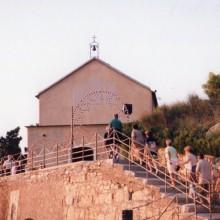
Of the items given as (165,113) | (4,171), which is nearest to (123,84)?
(165,113)

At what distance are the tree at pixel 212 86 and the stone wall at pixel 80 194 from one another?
51.3 feet

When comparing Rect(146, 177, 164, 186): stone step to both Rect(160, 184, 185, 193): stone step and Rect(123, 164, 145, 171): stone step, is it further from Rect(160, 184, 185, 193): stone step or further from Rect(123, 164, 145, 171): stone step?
Rect(123, 164, 145, 171): stone step

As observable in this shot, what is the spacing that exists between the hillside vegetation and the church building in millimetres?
2081

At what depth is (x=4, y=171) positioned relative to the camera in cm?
3022

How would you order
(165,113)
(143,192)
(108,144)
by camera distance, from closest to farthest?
(143,192), (108,144), (165,113)

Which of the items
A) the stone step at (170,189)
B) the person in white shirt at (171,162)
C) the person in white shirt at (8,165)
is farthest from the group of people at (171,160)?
the person in white shirt at (8,165)

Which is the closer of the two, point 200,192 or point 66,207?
point 200,192

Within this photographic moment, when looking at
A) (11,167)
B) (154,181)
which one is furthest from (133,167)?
(11,167)

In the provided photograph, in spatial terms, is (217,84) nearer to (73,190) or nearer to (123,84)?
(123,84)

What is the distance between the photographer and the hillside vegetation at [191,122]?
95.6 ft

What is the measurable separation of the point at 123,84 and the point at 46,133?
5.42 metres

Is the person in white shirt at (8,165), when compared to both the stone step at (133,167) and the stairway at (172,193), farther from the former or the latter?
the stone step at (133,167)

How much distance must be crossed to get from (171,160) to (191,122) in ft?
50.3

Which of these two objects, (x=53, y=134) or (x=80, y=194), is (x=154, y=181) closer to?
(x=80, y=194)
